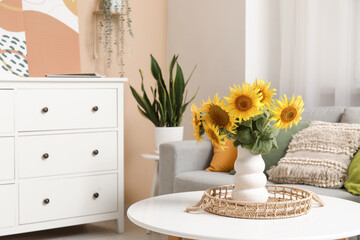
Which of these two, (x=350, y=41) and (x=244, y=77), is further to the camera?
(x=244, y=77)

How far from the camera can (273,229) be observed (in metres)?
1.57

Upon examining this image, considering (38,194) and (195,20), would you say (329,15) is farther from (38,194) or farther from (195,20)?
(38,194)

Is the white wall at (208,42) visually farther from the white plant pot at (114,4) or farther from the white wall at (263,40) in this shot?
the white plant pot at (114,4)

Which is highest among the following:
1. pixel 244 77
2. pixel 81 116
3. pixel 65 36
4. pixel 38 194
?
pixel 65 36

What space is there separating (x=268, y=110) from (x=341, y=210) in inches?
16.3

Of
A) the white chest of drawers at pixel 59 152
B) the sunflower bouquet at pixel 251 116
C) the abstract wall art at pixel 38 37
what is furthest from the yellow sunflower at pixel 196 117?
the abstract wall art at pixel 38 37

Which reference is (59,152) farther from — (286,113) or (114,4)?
(286,113)

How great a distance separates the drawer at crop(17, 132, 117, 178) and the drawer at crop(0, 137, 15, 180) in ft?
0.14

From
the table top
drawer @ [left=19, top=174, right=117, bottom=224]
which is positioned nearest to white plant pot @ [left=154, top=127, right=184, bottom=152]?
drawer @ [left=19, top=174, right=117, bottom=224]

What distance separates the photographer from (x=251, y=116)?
1702 millimetres

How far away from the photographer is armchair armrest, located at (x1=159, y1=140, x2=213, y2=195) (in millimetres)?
3111

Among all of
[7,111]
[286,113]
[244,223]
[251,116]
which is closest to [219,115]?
[251,116]

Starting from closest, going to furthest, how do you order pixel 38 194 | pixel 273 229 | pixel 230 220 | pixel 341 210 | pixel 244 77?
pixel 273 229
pixel 230 220
pixel 341 210
pixel 38 194
pixel 244 77

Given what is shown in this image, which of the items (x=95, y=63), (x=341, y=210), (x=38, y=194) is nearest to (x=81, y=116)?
(x=38, y=194)
